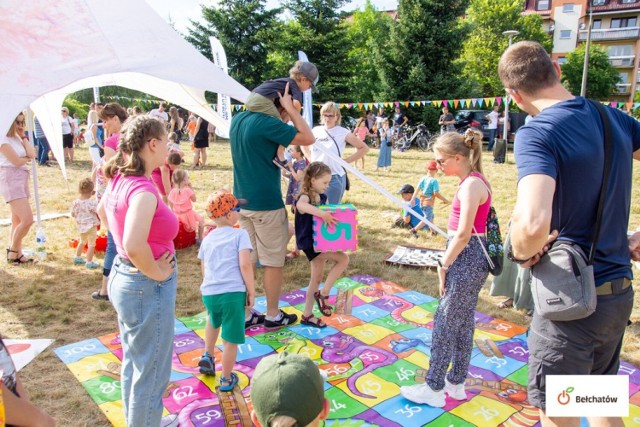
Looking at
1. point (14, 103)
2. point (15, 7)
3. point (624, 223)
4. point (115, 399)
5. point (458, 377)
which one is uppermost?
point (15, 7)

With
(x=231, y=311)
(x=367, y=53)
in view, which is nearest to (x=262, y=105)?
(x=231, y=311)

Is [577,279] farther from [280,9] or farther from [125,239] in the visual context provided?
[280,9]

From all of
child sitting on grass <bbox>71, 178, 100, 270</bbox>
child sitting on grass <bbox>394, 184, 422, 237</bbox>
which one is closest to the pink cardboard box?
child sitting on grass <bbox>71, 178, 100, 270</bbox>

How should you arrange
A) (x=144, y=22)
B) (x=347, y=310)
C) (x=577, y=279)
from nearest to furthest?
1. (x=577, y=279)
2. (x=144, y=22)
3. (x=347, y=310)

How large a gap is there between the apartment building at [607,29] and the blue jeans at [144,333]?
5206cm

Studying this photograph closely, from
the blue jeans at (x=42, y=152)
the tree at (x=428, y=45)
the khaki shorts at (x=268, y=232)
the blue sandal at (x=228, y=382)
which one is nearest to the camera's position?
the blue sandal at (x=228, y=382)

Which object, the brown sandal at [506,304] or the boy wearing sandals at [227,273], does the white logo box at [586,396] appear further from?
the brown sandal at [506,304]

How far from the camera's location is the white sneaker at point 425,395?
309 cm

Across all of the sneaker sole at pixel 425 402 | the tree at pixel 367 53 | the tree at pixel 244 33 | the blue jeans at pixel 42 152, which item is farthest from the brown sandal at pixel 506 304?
the tree at pixel 244 33

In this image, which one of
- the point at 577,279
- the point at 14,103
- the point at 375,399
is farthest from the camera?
the point at 375,399

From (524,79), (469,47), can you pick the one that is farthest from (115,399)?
(469,47)

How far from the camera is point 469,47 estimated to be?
40.6 m

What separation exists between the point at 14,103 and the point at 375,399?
310 cm

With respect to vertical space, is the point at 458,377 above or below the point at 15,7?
below
